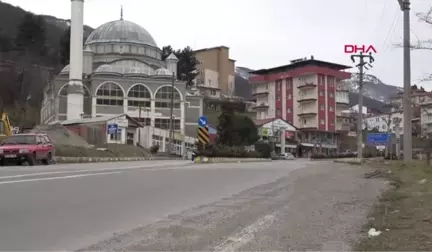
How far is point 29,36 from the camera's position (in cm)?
12725

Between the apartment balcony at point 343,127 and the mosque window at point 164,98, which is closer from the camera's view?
the mosque window at point 164,98

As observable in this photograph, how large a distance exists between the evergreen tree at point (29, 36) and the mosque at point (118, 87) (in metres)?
32.8

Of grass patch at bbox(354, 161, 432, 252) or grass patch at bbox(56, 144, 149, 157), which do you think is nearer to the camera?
grass patch at bbox(354, 161, 432, 252)

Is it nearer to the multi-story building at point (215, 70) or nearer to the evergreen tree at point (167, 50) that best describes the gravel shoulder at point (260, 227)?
the evergreen tree at point (167, 50)

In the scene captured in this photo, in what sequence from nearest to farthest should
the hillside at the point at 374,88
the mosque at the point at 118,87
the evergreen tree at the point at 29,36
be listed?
the hillside at the point at 374,88 → the mosque at the point at 118,87 → the evergreen tree at the point at 29,36

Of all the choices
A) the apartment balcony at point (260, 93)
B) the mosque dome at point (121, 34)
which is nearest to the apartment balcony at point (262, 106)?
the apartment balcony at point (260, 93)

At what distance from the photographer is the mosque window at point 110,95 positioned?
3479 inches

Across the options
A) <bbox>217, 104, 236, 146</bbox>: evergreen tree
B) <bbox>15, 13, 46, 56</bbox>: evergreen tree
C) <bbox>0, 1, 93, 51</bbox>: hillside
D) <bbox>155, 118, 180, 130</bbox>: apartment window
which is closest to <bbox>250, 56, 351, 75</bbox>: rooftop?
<bbox>155, 118, 180, 130</bbox>: apartment window

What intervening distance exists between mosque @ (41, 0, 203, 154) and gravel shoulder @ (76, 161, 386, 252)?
73597 mm

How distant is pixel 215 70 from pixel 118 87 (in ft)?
233

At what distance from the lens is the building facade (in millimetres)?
88125

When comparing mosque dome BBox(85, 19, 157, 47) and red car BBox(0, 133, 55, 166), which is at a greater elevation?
mosque dome BBox(85, 19, 157, 47)

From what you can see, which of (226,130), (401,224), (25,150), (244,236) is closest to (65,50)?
(226,130)

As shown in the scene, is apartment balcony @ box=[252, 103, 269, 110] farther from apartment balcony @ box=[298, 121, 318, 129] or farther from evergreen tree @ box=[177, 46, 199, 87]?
evergreen tree @ box=[177, 46, 199, 87]
